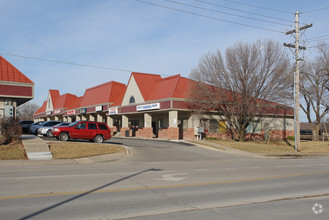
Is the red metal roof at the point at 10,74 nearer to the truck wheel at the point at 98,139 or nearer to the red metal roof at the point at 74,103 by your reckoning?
the truck wheel at the point at 98,139

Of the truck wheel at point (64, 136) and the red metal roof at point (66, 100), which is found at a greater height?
the red metal roof at point (66, 100)

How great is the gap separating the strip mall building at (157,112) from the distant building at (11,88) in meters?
14.7

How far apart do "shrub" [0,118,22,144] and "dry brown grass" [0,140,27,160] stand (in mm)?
1067

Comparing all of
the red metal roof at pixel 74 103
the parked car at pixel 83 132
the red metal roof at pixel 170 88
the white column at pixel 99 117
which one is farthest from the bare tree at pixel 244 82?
the red metal roof at pixel 74 103

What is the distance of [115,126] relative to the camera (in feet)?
162

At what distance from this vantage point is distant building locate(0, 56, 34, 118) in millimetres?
23750

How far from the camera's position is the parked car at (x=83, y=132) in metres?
24.2

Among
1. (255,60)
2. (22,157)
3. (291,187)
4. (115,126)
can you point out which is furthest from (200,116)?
(291,187)

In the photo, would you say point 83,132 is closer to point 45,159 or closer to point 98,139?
point 98,139

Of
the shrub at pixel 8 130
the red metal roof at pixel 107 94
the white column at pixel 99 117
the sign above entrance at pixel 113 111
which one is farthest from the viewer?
the white column at pixel 99 117

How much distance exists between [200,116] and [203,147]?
9273 mm

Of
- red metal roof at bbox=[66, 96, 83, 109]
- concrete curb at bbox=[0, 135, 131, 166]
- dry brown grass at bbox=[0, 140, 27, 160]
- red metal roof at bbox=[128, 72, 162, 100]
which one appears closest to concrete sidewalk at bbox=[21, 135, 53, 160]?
concrete curb at bbox=[0, 135, 131, 166]

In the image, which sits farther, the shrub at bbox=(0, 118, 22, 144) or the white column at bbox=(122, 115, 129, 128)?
the white column at bbox=(122, 115, 129, 128)

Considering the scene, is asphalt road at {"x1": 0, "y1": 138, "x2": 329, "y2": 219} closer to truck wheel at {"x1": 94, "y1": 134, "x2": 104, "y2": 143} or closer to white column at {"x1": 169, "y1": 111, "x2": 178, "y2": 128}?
truck wheel at {"x1": 94, "y1": 134, "x2": 104, "y2": 143}
